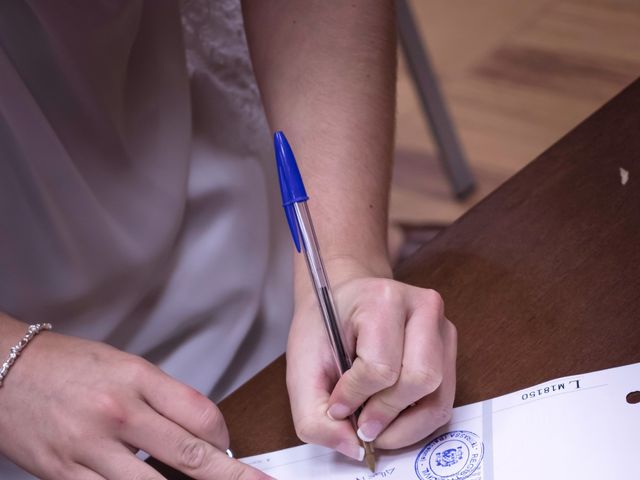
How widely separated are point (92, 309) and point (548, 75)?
1.45 m

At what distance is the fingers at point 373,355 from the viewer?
1.80 feet

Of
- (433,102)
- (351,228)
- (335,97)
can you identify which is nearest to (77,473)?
(351,228)

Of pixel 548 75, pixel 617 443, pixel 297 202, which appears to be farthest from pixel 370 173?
pixel 548 75

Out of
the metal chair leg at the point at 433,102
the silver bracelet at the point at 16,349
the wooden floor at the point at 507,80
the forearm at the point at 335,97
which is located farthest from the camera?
the wooden floor at the point at 507,80

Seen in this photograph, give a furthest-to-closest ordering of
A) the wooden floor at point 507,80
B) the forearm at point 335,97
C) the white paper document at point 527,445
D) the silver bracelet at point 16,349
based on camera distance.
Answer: the wooden floor at point 507,80, the forearm at point 335,97, the silver bracelet at point 16,349, the white paper document at point 527,445

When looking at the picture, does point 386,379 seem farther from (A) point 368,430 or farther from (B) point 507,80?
(B) point 507,80

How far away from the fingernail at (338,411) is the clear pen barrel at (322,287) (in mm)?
27

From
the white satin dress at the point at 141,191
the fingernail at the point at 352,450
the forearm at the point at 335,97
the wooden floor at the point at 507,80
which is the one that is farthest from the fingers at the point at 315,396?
the wooden floor at the point at 507,80

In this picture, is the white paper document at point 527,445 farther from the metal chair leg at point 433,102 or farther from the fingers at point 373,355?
the metal chair leg at point 433,102

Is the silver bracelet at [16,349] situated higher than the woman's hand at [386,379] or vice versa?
the silver bracelet at [16,349]

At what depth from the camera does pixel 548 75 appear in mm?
2002

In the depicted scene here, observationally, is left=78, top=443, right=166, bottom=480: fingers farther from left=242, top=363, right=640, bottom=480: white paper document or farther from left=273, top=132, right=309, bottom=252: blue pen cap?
left=273, top=132, right=309, bottom=252: blue pen cap

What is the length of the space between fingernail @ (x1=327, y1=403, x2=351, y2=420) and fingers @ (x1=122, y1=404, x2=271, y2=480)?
5 centimetres

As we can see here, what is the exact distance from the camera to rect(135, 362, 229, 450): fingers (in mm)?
562
